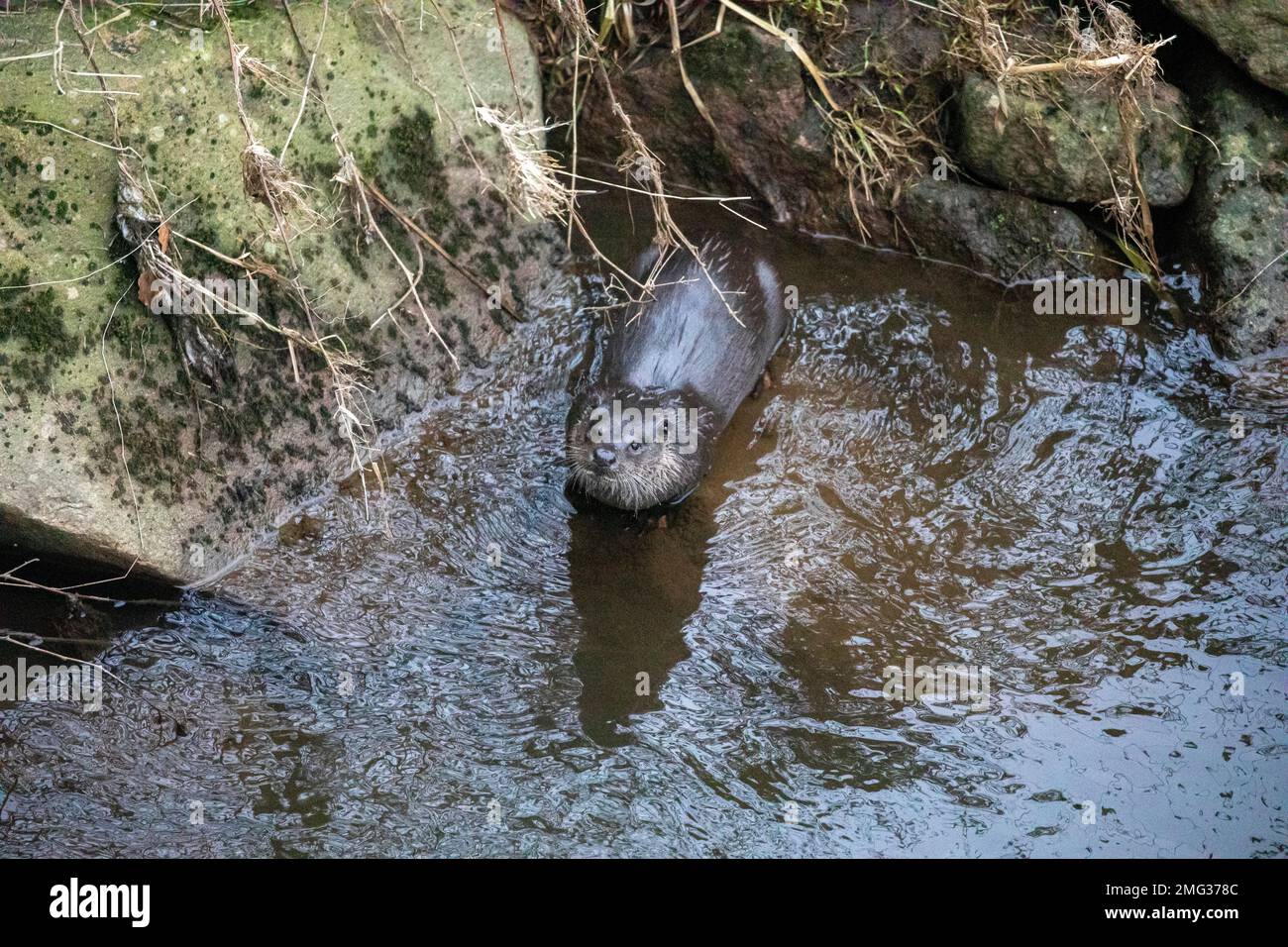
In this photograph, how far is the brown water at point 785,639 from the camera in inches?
118

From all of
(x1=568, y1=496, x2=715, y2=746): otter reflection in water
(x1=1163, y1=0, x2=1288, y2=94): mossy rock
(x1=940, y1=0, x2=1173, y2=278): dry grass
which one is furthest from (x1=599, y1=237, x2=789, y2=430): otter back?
(x1=1163, y1=0, x2=1288, y2=94): mossy rock

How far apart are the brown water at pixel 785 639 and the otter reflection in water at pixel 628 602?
1 centimetres

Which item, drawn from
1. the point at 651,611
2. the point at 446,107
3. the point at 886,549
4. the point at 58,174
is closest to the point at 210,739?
the point at 651,611

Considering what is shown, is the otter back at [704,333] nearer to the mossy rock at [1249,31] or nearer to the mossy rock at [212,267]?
the mossy rock at [212,267]

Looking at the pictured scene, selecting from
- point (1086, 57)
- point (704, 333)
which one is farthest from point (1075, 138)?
point (704, 333)

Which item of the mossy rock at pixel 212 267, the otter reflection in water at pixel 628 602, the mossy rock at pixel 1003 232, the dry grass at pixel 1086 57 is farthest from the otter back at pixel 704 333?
the dry grass at pixel 1086 57

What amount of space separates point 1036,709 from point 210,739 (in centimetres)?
216

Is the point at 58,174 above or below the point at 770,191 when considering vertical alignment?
below

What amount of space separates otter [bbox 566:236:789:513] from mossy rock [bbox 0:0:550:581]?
0.54m

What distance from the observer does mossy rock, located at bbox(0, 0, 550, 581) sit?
3504 millimetres

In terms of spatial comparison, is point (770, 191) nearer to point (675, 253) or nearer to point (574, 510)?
point (675, 253)

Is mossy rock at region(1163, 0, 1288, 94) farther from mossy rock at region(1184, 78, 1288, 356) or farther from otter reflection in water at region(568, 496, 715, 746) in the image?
otter reflection in water at region(568, 496, 715, 746)

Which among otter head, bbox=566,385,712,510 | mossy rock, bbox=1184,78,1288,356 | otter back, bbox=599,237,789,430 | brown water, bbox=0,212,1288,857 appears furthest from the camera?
mossy rock, bbox=1184,78,1288,356

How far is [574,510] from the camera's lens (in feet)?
12.9
